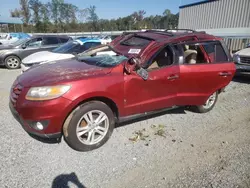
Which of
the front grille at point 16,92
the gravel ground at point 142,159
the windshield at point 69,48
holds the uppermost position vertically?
the windshield at point 69,48

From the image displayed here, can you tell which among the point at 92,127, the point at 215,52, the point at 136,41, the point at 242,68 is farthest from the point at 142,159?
the point at 242,68

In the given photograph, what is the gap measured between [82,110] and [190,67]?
6.92 ft

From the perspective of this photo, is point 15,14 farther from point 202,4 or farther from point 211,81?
point 211,81

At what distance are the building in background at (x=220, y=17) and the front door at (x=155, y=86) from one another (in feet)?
38.3

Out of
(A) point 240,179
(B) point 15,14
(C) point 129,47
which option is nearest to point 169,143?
(A) point 240,179

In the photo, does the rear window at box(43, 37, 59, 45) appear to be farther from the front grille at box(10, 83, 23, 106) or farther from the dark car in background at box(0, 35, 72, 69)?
the front grille at box(10, 83, 23, 106)

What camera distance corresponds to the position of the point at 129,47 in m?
3.81

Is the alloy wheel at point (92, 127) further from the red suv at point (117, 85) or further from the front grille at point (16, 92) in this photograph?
the front grille at point (16, 92)

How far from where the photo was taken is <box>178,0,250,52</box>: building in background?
17094mm

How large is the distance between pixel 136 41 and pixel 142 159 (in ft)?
7.38

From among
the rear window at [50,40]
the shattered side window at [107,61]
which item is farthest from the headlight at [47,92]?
the rear window at [50,40]

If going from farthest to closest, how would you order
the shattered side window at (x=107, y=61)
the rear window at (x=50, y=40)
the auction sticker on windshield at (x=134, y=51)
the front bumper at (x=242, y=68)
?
1. the rear window at (x=50, y=40)
2. the front bumper at (x=242, y=68)
3. the auction sticker on windshield at (x=134, y=51)
4. the shattered side window at (x=107, y=61)

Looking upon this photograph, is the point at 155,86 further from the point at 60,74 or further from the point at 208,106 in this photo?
the point at 208,106

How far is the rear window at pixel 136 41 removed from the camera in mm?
3629
